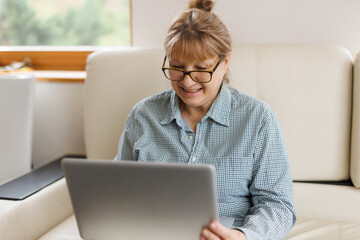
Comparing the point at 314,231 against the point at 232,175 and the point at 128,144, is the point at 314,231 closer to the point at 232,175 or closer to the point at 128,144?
the point at 232,175

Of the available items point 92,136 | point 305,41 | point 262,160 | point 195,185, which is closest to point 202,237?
point 195,185

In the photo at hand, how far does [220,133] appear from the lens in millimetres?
1412

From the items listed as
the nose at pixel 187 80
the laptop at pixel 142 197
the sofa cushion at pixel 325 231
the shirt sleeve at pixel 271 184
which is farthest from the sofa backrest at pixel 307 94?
the laptop at pixel 142 197

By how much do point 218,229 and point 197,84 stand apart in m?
0.51

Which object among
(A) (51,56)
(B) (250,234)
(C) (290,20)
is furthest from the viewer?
(A) (51,56)

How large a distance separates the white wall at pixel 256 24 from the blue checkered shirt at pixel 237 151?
536 mm

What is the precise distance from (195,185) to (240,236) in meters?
0.28

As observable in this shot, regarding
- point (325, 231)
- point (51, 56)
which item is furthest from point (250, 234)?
point (51, 56)

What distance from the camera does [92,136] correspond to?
1.84 m

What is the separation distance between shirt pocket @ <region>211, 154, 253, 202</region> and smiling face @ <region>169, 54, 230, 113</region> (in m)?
0.20

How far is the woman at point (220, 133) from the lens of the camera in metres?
1.33

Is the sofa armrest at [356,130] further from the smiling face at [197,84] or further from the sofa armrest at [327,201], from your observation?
the smiling face at [197,84]

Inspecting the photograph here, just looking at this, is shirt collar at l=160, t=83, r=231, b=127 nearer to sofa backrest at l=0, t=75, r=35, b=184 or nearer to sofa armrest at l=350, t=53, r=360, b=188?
sofa armrest at l=350, t=53, r=360, b=188

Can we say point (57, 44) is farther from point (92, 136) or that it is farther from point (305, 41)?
point (305, 41)
